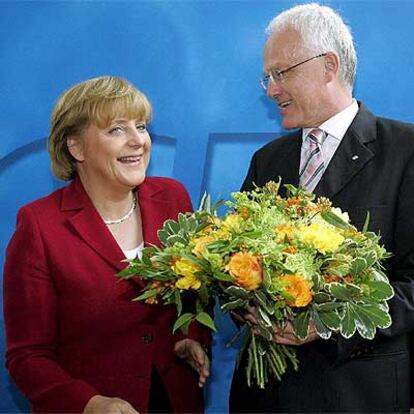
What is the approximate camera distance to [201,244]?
6.30ft

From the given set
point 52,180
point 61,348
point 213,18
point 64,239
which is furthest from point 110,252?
point 213,18

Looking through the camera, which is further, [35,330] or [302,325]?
[35,330]

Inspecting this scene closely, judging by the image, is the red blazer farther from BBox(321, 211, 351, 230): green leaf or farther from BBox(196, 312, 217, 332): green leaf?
BBox(321, 211, 351, 230): green leaf

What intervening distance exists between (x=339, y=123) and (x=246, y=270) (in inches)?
32.4

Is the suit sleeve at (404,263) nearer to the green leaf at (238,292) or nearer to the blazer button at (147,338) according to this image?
the green leaf at (238,292)

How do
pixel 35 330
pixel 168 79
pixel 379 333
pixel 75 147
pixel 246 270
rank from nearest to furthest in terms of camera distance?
pixel 246 270 → pixel 379 333 → pixel 35 330 → pixel 75 147 → pixel 168 79

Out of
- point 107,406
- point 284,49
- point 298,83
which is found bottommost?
point 107,406

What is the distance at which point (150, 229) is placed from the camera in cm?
246

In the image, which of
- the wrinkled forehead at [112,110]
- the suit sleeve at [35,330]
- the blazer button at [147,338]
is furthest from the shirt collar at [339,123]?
the suit sleeve at [35,330]

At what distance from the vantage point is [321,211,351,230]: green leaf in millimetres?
1956

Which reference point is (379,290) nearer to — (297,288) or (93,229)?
(297,288)

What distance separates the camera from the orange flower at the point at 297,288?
1.82 m

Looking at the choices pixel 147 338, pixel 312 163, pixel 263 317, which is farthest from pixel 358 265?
pixel 147 338

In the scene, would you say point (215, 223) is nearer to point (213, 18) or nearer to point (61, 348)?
point (61, 348)
